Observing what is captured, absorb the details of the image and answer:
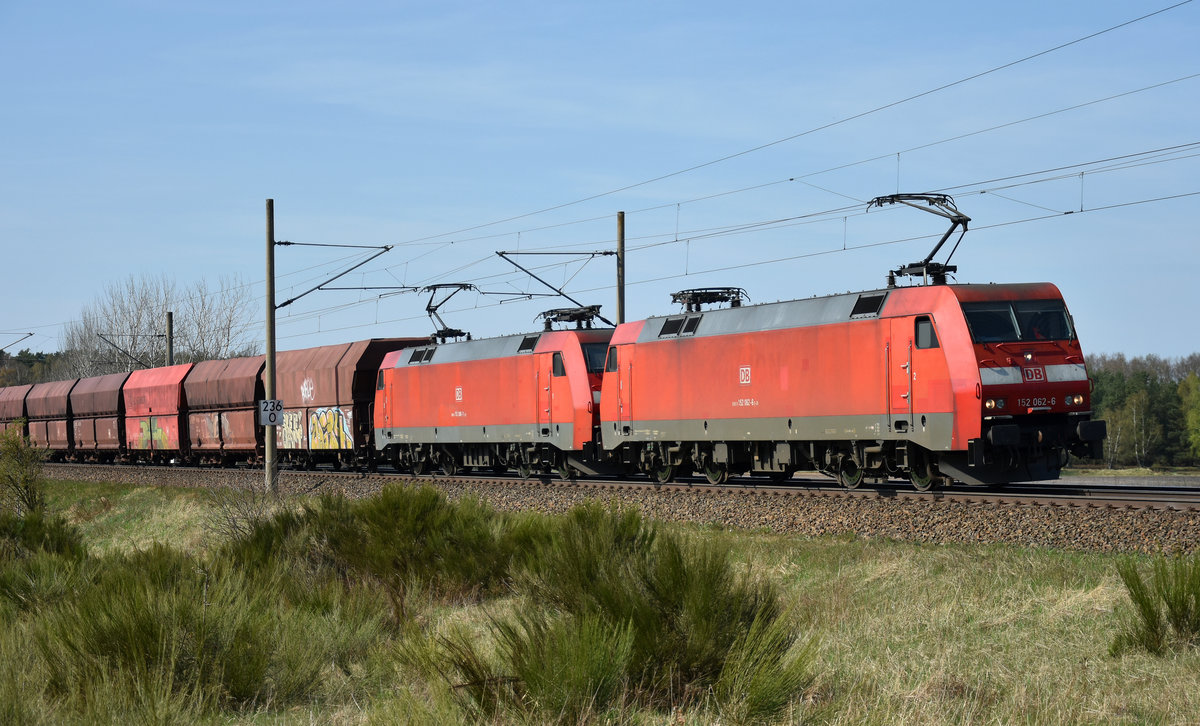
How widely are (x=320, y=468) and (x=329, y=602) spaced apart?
29131 millimetres

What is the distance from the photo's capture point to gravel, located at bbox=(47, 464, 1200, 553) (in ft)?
45.3

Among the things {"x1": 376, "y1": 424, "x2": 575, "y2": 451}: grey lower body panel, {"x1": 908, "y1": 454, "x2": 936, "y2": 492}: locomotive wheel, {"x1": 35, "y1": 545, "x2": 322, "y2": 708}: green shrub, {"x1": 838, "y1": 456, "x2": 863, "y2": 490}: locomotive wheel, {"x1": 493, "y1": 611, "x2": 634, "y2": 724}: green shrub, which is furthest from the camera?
{"x1": 376, "y1": 424, "x2": 575, "y2": 451}: grey lower body panel

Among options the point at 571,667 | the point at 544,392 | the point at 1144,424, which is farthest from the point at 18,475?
the point at 1144,424

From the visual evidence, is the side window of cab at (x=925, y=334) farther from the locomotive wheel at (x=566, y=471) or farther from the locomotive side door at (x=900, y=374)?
the locomotive wheel at (x=566, y=471)

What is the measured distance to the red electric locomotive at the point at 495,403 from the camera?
26562 mm

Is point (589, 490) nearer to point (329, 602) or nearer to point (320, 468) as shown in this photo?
point (329, 602)

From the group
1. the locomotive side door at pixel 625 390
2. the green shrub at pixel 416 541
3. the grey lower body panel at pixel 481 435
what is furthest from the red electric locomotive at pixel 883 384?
the green shrub at pixel 416 541

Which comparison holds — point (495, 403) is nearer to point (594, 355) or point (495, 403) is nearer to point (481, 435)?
point (481, 435)

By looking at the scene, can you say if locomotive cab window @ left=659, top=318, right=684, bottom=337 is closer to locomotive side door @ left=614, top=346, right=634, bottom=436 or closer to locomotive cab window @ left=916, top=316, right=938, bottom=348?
locomotive side door @ left=614, top=346, right=634, bottom=436

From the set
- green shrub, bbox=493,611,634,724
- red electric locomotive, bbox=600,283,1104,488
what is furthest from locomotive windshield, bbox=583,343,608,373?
green shrub, bbox=493,611,634,724

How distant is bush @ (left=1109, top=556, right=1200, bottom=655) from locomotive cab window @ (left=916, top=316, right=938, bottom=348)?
8796 millimetres

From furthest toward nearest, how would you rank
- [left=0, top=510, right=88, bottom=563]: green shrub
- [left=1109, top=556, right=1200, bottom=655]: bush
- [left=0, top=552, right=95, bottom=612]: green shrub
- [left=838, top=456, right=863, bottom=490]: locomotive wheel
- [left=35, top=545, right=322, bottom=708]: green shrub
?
[left=838, top=456, right=863, bottom=490]: locomotive wheel < [left=0, top=510, right=88, bottom=563]: green shrub < [left=0, top=552, right=95, bottom=612]: green shrub < [left=1109, top=556, right=1200, bottom=655]: bush < [left=35, top=545, right=322, bottom=708]: green shrub

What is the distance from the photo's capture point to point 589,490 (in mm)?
22984

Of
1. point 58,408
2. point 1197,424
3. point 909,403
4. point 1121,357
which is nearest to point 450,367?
point 909,403
